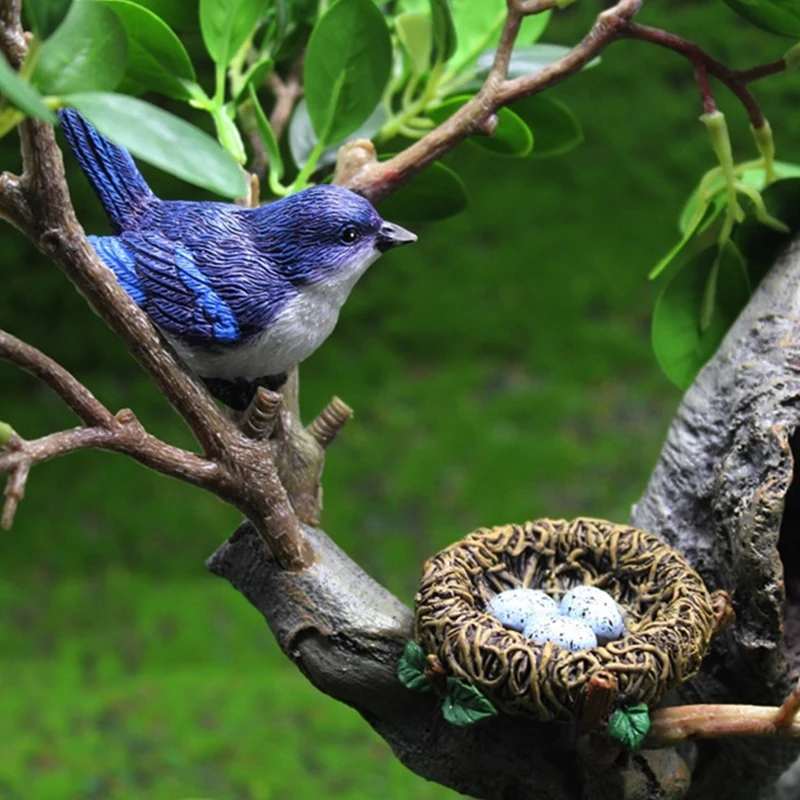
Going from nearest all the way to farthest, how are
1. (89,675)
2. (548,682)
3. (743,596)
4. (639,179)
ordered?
(548,682)
(743,596)
(89,675)
(639,179)

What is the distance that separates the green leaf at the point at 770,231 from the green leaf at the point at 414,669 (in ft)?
1.40

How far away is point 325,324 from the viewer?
65cm

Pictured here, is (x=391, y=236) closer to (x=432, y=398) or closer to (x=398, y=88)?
(x=398, y=88)

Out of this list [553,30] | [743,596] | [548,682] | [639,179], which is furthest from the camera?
[639,179]

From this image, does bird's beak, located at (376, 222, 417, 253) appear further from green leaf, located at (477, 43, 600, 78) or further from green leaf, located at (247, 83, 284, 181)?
green leaf, located at (477, 43, 600, 78)

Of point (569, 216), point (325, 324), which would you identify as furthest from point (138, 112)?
point (569, 216)

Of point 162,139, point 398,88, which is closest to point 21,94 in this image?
point 162,139

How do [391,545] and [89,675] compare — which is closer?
[89,675]

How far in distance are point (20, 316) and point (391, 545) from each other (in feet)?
2.45

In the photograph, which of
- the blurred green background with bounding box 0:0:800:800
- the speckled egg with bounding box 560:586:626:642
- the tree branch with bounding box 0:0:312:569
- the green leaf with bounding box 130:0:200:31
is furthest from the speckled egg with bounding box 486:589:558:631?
the blurred green background with bounding box 0:0:800:800

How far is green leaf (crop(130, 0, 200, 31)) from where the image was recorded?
2.51 feet

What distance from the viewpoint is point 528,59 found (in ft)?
2.79

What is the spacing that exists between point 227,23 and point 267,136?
3.1 inches

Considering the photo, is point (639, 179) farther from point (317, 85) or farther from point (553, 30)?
point (317, 85)
